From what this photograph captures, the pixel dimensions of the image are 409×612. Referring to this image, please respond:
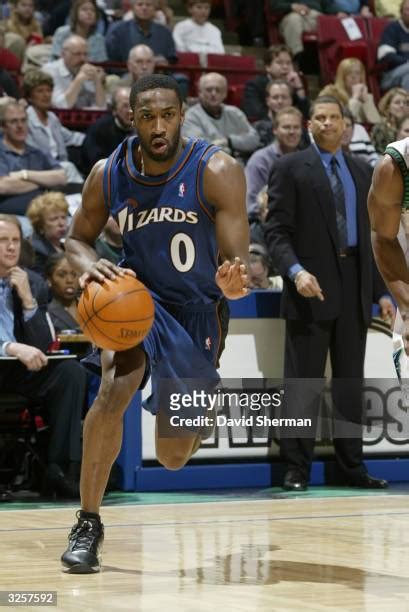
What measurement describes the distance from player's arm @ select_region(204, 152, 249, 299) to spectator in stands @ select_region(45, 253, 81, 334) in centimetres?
304

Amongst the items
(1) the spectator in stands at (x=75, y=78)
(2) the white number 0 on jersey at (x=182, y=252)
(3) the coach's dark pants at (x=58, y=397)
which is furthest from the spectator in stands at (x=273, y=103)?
(2) the white number 0 on jersey at (x=182, y=252)

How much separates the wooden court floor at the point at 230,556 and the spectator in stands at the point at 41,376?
43cm

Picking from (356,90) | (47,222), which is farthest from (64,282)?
(356,90)

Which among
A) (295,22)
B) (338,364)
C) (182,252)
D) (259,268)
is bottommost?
(338,364)

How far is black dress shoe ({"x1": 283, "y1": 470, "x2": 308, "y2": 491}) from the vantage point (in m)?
7.52

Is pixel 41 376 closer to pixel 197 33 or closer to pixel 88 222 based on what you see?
pixel 88 222

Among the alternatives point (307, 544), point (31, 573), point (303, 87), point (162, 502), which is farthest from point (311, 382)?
point (303, 87)

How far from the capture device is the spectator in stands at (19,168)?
30.2 feet

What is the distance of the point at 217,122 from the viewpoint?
11086 millimetres

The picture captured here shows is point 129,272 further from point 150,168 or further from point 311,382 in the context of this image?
point 311,382

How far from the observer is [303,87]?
44.4 ft

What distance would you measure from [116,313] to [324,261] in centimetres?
337

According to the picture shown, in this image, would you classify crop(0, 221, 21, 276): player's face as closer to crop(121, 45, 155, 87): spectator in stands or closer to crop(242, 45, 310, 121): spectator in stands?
crop(121, 45, 155, 87): spectator in stands

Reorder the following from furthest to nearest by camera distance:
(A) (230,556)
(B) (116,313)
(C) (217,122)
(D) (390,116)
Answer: (C) (217,122)
(D) (390,116)
(A) (230,556)
(B) (116,313)
